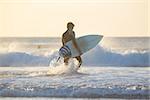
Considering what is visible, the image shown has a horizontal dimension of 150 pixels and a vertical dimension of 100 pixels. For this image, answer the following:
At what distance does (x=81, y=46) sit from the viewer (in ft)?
7.22

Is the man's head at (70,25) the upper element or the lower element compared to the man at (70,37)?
upper

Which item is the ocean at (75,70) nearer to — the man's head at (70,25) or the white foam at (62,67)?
the white foam at (62,67)

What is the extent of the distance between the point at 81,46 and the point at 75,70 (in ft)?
0.59

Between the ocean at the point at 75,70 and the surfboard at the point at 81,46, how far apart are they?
3 cm

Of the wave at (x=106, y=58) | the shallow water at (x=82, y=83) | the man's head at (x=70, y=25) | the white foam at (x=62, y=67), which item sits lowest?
the shallow water at (x=82, y=83)

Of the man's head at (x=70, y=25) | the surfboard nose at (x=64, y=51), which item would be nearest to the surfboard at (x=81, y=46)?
the surfboard nose at (x=64, y=51)

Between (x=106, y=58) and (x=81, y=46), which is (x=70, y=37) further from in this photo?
(x=106, y=58)

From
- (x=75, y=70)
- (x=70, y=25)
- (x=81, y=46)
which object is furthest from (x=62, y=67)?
(x=70, y=25)

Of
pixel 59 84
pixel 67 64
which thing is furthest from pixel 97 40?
Answer: pixel 59 84

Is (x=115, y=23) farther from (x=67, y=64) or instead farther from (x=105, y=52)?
(x=67, y=64)

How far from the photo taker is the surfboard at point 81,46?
2.19 m

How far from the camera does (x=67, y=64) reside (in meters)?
2.19

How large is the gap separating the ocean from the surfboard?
0.03 m

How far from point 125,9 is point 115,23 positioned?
13 cm
